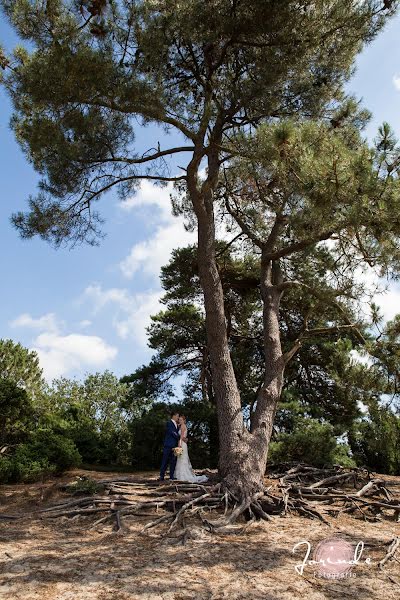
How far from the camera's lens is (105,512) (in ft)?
21.2

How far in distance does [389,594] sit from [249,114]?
6953mm

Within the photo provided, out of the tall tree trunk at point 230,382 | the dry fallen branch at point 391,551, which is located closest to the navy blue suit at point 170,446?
the tall tree trunk at point 230,382

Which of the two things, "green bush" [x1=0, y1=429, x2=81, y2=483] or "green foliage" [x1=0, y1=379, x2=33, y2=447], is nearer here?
"green bush" [x1=0, y1=429, x2=81, y2=483]

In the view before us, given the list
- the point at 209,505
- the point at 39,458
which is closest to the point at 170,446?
the point at 209,505

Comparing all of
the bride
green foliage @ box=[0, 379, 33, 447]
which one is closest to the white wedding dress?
the bride

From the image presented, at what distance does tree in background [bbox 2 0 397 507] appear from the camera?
7.24m

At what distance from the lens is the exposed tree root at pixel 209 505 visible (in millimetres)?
6027

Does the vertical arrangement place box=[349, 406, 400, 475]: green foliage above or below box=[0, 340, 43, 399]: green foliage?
below

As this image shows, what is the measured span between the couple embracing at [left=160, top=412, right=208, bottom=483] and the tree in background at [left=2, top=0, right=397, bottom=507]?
4.99ft

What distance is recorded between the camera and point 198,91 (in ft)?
27.7

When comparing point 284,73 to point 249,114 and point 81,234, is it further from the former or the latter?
point 81,234

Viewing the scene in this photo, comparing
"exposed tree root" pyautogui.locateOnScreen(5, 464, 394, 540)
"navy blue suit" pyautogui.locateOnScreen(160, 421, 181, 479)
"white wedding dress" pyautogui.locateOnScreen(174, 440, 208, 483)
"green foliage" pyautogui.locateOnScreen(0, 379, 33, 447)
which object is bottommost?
"exposed tree root" pyautogui.locateOnScreen(5, 464, 394, 540)

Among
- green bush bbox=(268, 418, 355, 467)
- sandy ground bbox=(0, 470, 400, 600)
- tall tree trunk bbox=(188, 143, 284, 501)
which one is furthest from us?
green bush bbox=(268, 418, 355, 467)

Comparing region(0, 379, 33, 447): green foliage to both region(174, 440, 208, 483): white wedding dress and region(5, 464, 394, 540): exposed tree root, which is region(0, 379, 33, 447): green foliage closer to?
region(5, 464, 394, 540): exposed tree root
